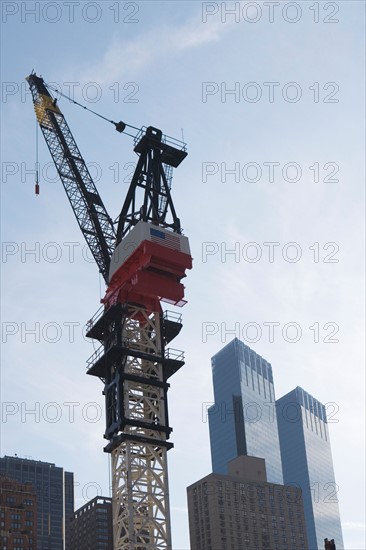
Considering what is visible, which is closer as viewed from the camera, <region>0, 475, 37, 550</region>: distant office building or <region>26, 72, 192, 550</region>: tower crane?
<region>26, 72, 192, 550</region>: tower crane

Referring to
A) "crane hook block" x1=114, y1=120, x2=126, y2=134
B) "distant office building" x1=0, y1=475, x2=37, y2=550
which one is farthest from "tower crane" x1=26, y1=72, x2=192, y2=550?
"distant office building" x1=0, y1=475, x2=37, y2=550

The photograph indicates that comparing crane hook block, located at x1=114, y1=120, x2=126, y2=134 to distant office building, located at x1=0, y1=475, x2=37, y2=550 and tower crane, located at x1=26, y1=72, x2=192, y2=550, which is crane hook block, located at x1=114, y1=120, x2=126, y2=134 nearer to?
tower crane, located at x1=26, y1=72, x2=192, y2=550

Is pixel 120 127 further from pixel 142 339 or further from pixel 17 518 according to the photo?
pixel 17 518

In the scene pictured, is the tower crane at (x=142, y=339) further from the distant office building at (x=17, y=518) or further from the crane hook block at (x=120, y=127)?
the distant office building at (x=17, y=518)

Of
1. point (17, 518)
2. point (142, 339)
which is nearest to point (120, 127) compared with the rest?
point (142, 339)

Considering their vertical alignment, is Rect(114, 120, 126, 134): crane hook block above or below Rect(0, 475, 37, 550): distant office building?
above

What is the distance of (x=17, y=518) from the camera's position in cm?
18562

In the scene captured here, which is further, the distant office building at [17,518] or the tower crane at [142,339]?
the distant office building at [17,518]

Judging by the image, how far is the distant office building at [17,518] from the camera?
18125 cm

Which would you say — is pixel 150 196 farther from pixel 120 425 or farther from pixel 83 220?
pixel 120 425

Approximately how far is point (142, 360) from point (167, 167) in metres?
21.4

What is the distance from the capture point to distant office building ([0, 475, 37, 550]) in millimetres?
181250

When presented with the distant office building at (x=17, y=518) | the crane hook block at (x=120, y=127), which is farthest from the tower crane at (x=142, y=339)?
the distant office building at (x=17, y=518)

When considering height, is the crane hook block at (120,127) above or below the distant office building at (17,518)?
above
